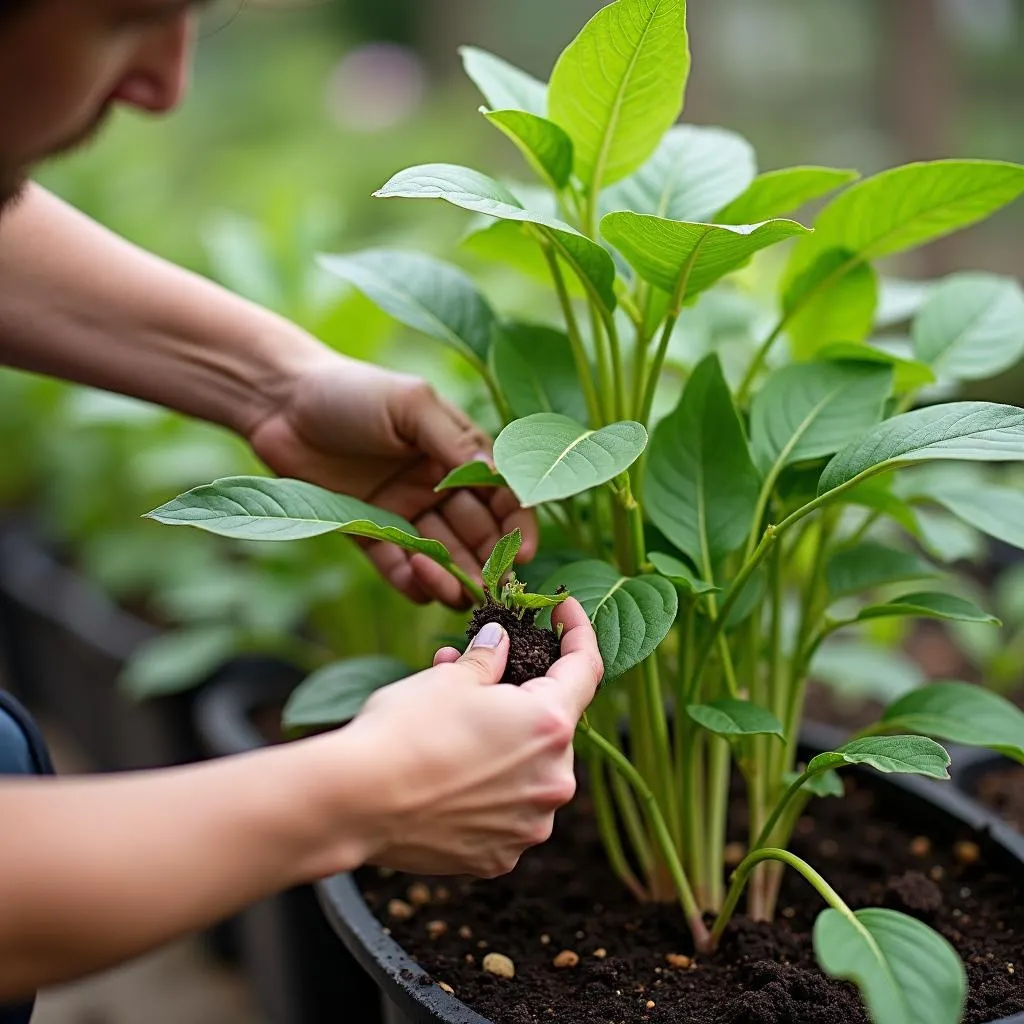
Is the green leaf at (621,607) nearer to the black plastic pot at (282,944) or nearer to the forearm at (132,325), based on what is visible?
the forearm at (132,325)

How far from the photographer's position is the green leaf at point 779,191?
0.88 metres

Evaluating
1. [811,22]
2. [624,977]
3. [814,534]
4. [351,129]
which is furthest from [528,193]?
[351,129]

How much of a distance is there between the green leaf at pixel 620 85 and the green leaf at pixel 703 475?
17cm

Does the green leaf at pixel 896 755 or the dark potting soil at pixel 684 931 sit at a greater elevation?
the green leaf at pixel 896 755

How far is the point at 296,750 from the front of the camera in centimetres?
60

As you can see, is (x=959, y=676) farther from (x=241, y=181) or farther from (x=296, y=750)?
(x=241, y=181)

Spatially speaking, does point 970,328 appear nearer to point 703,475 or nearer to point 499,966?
point 703,475

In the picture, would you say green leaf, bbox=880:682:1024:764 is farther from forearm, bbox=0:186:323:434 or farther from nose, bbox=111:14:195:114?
nose, bbox=111:14:195:114

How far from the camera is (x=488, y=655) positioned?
28.1 inches

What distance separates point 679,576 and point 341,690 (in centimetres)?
34

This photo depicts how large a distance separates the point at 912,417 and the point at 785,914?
1.55ft

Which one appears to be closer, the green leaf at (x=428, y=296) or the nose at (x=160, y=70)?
the nose at (x=160, y=70)

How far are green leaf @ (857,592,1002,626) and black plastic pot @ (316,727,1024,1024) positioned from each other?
231 mm

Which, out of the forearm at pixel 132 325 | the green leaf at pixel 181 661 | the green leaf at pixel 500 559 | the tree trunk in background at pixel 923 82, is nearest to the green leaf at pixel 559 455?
the green leaf at pixel 500 559
